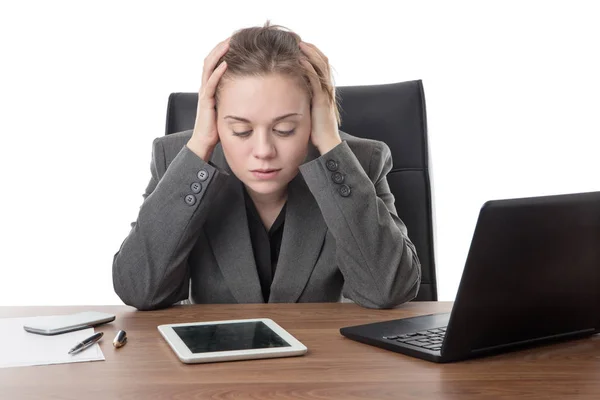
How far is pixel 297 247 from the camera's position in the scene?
5.53 ft

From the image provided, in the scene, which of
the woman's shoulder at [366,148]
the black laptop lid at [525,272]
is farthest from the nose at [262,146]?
the black laptop lid at [525,272]

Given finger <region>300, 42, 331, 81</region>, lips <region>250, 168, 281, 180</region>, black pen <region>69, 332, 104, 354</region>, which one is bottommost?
black pen <region>69, 332, 104, 354</region>

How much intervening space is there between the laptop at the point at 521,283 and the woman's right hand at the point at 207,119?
2.05 feet

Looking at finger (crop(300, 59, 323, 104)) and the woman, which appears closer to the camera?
the woman

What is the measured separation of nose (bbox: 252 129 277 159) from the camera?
4.95 ft

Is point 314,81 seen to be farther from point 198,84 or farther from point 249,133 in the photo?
point 198,84

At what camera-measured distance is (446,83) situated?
122 inches

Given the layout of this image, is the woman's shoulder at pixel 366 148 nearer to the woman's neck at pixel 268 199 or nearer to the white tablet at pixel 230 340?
the woman's neck at pixel 268 199

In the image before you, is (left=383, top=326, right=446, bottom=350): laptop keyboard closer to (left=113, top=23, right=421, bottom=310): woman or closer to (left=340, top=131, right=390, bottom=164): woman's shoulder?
(left=113, top=23, right=421, bottom=310): woman

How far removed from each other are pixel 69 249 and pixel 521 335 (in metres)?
2.50

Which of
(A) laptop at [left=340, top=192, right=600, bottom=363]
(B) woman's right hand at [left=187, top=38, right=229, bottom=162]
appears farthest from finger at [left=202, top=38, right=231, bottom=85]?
(A) laptop at [left=340, top=192, right=600, bottom=363]

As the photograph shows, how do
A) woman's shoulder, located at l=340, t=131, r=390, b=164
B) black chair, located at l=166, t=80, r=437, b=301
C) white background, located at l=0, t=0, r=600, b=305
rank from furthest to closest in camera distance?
white background, located at l=0, t=0, r=600, b=305 → black chair, located at l=166, t=80, r=437, b=301 → woman's shoulder, located at l=340, t=131, r=390, b=164

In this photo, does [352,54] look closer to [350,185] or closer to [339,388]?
[350,185]

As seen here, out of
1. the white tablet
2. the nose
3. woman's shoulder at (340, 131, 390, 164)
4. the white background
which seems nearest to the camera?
the white tablet
